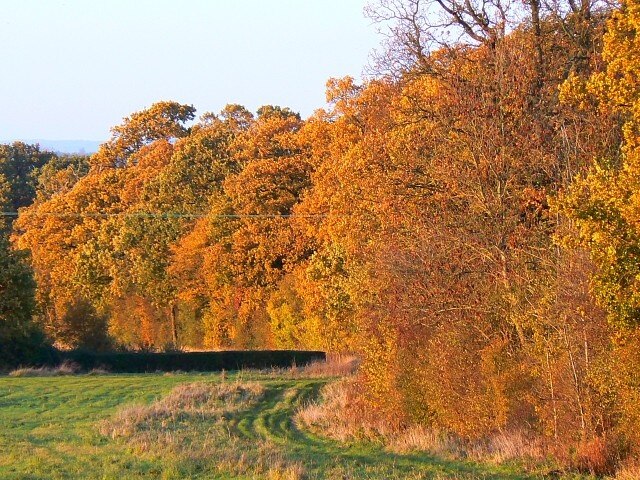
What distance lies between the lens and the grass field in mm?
15453

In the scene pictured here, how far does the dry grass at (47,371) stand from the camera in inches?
1577

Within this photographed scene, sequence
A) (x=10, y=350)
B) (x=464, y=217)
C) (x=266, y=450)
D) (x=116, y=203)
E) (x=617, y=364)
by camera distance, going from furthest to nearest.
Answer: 1. (x=116, y=203)
2. (x=10, y=350)
3. (x=464, y=217)
4. (x=266, y=450)
5. (x=617, y=364)

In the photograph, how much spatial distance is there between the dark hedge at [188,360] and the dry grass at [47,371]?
110cm

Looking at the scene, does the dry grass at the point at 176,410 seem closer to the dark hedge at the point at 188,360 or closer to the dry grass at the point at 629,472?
the dry grass at the point at 629,472

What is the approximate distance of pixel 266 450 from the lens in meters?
17.8

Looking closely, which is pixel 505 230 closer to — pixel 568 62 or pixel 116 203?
pixel 568 62

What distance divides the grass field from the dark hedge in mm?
12520

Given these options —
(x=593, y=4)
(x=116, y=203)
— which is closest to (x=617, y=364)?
(x=593, y=4)

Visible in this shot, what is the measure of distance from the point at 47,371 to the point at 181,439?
24.3 meters

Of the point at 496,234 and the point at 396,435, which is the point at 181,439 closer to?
the point at 396,435

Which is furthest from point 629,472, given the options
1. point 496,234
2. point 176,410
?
point 176,410

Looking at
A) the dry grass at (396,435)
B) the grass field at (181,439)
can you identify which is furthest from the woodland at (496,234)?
the grass field at (181,439)

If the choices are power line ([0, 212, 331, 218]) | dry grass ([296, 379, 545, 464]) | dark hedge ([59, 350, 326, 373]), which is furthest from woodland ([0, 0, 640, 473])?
power line ([0, 212, 331, 218])

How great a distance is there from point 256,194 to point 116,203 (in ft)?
53.6
